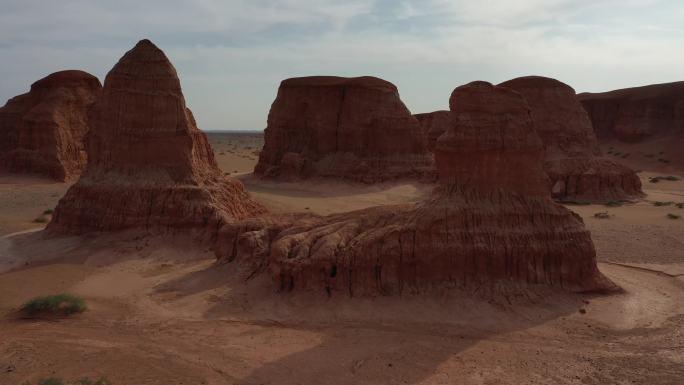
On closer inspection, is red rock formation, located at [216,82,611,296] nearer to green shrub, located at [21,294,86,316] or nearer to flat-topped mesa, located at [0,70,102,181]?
green shrub, located at [21,294,86,316]

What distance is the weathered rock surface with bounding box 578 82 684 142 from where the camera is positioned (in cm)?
4644

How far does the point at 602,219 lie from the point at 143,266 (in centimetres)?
1726

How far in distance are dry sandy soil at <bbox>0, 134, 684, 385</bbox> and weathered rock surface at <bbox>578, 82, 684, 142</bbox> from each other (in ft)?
121

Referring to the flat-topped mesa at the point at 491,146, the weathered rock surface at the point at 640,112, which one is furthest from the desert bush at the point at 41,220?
the weathered rock surface at the point at 640,112

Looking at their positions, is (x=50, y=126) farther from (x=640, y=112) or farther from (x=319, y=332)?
(x=640, y=112)

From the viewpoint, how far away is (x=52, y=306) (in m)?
10.8

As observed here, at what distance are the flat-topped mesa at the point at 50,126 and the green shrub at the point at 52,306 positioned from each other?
23215 mm

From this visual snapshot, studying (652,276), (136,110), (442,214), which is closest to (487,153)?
(442,214)

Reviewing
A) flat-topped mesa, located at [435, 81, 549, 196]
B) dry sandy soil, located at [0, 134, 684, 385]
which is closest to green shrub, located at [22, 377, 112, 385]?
dry sandy soil, located at [0, 134, 684, 385]

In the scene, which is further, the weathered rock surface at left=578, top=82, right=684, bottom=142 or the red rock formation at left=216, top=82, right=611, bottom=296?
the weathered rock surface at left=578, top=82, right=684, bottom=142

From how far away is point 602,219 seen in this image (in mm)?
22203

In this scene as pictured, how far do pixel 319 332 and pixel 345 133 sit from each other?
2412cm

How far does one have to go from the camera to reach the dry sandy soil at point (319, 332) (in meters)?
8.20

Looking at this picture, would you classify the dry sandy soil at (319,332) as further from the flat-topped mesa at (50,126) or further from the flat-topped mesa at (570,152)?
the flat-topped mesa at (50,126)
